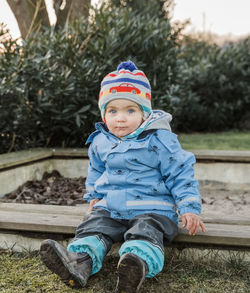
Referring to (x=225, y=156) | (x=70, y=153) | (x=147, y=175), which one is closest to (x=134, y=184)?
(x=147, y=175)

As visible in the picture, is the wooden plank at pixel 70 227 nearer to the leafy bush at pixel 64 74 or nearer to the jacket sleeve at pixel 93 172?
the jacket sleeve at pixel 93 172

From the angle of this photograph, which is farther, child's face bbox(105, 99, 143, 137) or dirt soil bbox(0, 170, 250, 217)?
dirt soil bbox(0, 170, 250, 217)

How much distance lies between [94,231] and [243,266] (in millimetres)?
847

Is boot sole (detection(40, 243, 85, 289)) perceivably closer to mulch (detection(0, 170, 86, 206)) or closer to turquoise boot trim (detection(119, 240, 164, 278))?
turquoise boot trim (detection(119, 240, 164, 278))

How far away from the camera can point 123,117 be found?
2.39 meters

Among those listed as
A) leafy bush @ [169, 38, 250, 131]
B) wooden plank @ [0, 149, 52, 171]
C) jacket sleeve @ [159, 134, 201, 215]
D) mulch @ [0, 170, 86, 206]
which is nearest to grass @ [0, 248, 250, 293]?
jacket sleeve @ [159, 134, 201, 215]

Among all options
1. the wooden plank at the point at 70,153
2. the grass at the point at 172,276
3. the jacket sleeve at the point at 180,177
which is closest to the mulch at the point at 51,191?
the wooden plank at the point at 70,153

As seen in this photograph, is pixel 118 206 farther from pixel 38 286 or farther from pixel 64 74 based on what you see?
pixel 64 74

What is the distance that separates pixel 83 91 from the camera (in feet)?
17.0

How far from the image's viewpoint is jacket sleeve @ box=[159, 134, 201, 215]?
2.20 metres

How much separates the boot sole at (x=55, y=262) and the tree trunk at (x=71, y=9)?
4900 mm

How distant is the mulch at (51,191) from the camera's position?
3984 millimetres

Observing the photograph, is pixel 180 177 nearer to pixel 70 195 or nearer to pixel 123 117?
pixel 123 117

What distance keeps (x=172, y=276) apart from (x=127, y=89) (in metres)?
1.08
